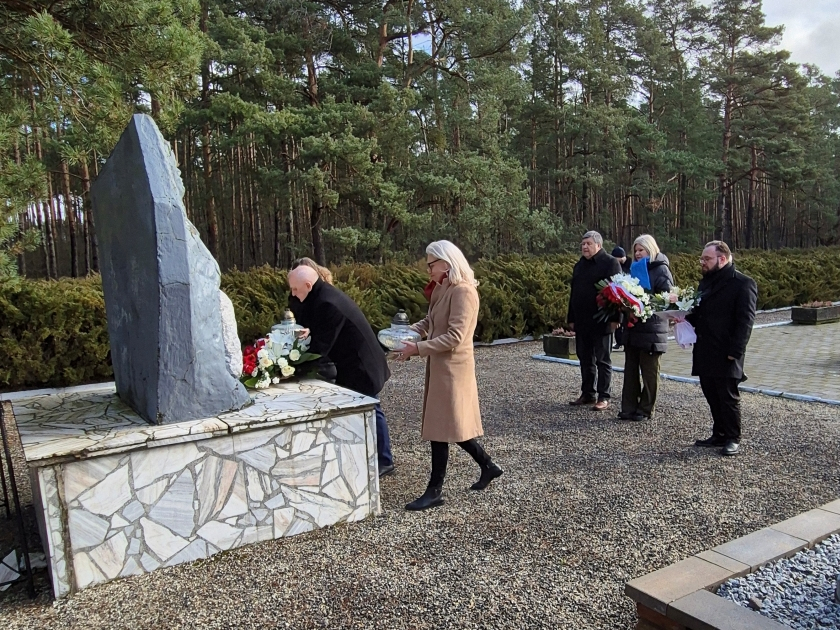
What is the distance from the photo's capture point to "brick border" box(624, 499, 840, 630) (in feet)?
7.68

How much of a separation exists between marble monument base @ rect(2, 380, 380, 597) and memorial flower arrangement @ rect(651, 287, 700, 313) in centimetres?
310

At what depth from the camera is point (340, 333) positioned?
4.59m

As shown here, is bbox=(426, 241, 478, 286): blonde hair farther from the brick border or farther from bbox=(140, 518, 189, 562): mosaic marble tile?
bbox=(140, 518, 189, 562): mosaic marble tile

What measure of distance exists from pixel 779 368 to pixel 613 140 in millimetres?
21177

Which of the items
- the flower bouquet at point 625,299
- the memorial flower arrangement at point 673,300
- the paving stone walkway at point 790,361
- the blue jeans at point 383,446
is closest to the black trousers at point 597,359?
the flower bouquet at point 625,299

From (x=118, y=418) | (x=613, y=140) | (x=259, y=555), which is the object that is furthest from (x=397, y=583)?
(x=613, y=140)

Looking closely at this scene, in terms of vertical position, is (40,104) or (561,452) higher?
(40,104)

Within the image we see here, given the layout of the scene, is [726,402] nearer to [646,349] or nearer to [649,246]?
[646,349]

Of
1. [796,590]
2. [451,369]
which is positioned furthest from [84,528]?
[796,590]

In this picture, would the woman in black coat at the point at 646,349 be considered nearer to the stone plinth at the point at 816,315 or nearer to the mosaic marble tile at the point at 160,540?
the mosaic marble tile at the point at 160,540

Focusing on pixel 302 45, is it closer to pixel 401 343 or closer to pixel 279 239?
pixel 279 239

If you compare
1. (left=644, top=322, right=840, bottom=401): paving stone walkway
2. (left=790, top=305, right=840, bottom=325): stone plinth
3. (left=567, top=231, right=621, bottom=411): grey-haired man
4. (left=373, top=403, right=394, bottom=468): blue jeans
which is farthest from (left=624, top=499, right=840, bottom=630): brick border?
(left=790, top=305, right=840, bottom=325): stone plinth

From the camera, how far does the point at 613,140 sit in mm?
28062

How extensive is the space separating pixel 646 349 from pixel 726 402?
1030mm
